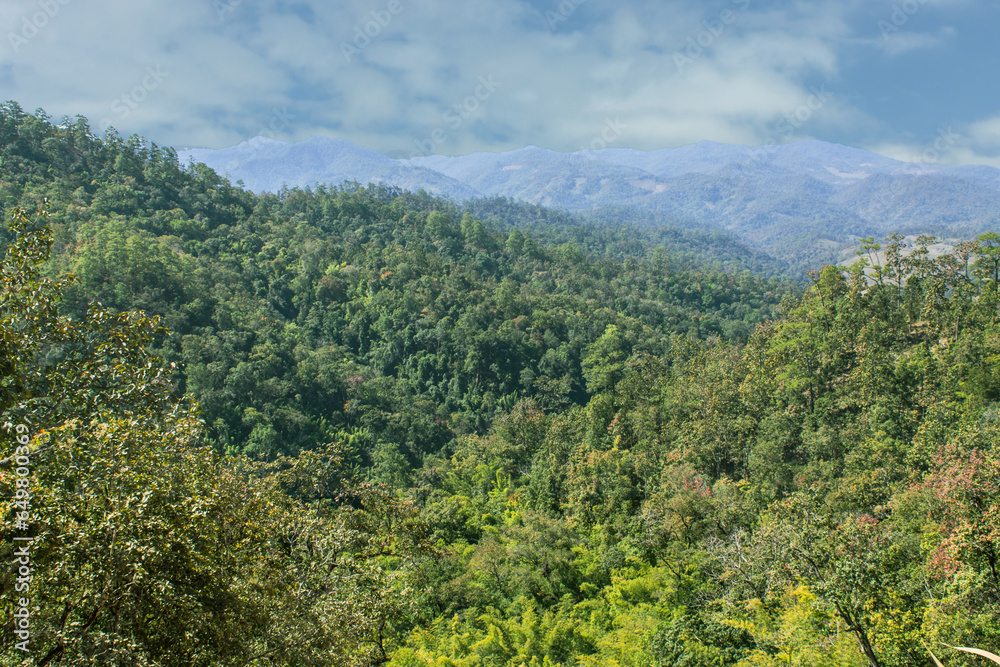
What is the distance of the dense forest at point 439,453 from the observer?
4.23 metres

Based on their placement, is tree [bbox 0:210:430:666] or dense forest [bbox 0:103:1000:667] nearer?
tree [bbox 0:210:430:666]

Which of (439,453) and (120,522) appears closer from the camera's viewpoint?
(120,522)

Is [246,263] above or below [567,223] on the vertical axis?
below

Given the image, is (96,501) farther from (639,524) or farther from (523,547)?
(639,524)

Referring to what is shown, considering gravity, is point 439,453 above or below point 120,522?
below

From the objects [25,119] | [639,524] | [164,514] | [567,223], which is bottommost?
[639,524]

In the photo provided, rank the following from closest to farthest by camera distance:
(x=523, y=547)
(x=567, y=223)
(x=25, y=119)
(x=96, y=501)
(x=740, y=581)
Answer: (x=96, y=501) → (x=740, y=581) → (x=523, y=547) → (x=25, y=119) → (x=567, y=223)

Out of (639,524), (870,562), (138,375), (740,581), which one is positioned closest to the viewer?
(138,375)

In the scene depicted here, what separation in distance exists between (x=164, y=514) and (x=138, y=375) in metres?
1.73

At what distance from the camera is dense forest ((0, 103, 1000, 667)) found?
4.23m

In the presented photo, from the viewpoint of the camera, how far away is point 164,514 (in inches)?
160

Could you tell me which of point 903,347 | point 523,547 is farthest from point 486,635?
point 903,347

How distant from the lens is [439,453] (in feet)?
131

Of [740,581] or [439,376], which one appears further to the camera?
[439,376]
